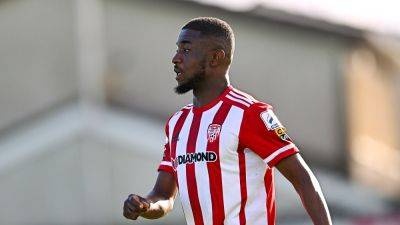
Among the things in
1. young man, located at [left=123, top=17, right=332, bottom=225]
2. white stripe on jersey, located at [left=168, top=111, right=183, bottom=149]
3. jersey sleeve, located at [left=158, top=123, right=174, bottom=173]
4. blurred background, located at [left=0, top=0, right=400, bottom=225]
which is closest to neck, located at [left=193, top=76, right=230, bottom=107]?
young man, located at [left=123, top=17, right=332, bottom=225]

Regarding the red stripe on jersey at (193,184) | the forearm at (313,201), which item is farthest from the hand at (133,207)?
the forearm at (313,201)

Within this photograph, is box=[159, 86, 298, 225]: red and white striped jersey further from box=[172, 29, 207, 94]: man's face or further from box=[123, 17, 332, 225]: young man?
box=[172, 29, 207, 94]: man's face

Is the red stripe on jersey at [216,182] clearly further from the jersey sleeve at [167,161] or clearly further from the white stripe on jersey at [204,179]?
the jersey sleeve at [167,161]

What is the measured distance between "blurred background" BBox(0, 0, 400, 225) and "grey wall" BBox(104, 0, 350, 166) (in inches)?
0.6

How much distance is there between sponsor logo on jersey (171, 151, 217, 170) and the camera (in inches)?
239

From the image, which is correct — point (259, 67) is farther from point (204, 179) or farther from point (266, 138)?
point (266, 138)

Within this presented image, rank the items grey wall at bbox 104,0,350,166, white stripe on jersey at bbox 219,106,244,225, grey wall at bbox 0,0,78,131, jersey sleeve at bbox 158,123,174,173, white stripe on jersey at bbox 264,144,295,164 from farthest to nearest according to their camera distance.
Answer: grey wall at bbox 104,0,350,166, grey wall at bbox 0,0,78,131, jersey sleeve at bbox 158,123,174,173, white stripe on jersey at bbox 219,106,244,225, white stripe on jersey at bbox 264,144,295,164

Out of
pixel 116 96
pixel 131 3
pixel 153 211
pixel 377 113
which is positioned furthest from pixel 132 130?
pixel 153 211

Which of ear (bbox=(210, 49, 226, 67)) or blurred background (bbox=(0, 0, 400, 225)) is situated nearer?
ear (bbox=(210, 49, 226, 67))

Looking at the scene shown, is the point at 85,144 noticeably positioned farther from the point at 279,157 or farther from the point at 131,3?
the point at 279,157

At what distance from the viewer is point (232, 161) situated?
6.04m

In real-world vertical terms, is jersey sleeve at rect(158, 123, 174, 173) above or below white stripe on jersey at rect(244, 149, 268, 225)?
above

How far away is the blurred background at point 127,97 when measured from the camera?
18531 mm

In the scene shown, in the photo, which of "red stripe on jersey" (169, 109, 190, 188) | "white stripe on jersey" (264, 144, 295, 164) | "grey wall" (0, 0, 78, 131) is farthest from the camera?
"grey wall" (0, 0, 78, 131)
